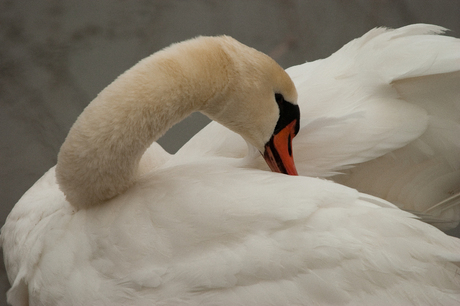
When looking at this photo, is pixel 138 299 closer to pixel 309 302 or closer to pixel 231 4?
pixel 309 302

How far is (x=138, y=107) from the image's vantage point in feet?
3.05

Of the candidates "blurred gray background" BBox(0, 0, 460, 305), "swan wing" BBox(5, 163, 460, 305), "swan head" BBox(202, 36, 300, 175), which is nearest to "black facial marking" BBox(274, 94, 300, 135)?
"swan head" BBox(202, 36, 300, 175)

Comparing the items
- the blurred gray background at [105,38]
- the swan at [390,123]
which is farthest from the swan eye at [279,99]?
the blurred gray background at [105,38]

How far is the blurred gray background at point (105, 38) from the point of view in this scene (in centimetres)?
177

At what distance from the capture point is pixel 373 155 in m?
1.05

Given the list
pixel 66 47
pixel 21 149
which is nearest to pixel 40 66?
pixel 66 47

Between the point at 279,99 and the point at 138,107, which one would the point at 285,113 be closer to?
the point at 279,99

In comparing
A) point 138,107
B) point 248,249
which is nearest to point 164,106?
point 138,107

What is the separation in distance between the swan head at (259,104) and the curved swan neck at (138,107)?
2 cm

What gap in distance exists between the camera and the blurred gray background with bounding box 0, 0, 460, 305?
69.8 inches

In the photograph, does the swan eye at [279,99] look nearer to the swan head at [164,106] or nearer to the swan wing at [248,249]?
the swan head at [164,106]

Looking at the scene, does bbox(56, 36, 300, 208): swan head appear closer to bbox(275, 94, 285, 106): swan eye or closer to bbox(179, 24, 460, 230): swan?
bbox(275, 94, 285, 106): swan eye

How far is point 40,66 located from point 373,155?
1393mm

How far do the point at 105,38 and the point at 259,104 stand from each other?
119 cm
